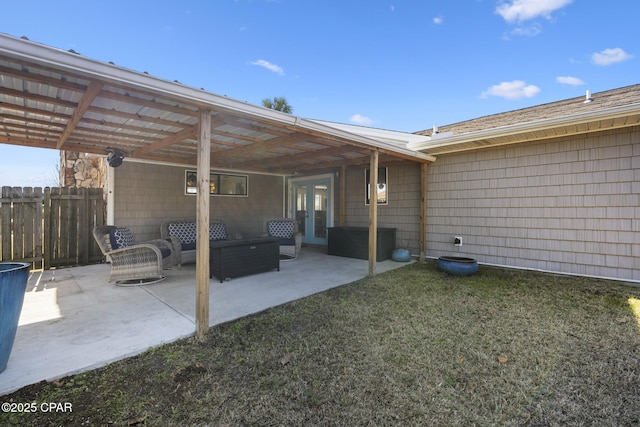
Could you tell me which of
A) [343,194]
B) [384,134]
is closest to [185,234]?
[343,194]

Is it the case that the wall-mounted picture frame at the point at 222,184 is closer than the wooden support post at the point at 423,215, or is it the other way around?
the wooden support post at the point at 423,215

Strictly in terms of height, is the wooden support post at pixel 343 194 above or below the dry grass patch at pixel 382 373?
above

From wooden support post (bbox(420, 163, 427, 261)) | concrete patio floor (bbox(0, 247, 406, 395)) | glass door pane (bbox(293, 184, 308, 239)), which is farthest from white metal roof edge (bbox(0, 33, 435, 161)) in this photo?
glass door pane (bbox(293, 184, 308, 239))

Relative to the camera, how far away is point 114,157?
5.88 m

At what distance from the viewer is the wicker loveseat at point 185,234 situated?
6.04 metres

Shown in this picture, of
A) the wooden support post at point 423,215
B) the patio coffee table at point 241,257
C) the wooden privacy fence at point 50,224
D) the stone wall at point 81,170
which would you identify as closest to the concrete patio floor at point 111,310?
the patio coffee table at point 241,257

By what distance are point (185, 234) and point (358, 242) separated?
414 centimetres

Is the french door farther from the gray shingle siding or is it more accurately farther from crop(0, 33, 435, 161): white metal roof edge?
crop(0, 33, 435, 161): white metal roof edge

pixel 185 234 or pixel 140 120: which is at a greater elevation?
pixel 140 120

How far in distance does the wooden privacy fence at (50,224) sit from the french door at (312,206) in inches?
204

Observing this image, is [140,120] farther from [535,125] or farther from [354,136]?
[535,125]

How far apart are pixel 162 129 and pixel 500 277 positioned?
6.38 metres

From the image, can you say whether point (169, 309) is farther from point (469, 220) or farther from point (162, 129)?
point (469, 220)

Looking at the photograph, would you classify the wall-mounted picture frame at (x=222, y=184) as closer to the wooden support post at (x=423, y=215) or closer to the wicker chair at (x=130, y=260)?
the wicker chair at (x=130, y=260)
